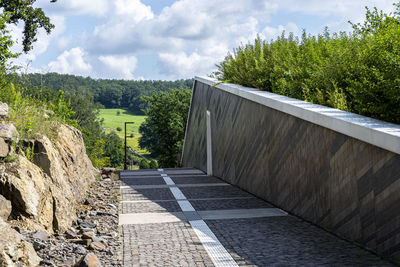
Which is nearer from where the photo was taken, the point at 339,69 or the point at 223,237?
the point at 223,237

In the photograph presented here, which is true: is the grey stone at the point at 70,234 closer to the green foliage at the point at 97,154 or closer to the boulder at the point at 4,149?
the boulder at the point at 4,149

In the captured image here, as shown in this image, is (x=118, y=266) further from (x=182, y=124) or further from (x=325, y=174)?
(x=182, y=124)

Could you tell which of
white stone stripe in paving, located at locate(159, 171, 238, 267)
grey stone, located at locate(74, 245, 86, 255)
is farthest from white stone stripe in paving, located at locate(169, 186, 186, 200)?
grey stone, located at locate(74, 245, 86, 255)

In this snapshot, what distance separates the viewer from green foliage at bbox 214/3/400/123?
612 cm

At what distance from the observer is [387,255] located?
510 cm

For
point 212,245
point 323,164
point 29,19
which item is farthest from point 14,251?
point 29,19

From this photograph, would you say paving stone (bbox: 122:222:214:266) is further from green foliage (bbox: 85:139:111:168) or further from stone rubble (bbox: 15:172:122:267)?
green foliage (bbox: 85:139:111:168)

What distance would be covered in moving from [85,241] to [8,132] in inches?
83.1

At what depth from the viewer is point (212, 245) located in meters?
5.80

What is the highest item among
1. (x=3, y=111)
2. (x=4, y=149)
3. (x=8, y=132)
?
(x=3, y=111)

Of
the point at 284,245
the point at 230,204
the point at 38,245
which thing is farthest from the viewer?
the point at 230,204

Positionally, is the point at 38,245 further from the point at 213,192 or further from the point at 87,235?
the point at 213,192

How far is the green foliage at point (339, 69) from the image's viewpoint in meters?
6.12

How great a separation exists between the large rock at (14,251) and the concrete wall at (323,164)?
13.8 ft
